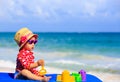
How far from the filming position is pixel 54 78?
13.8 feet

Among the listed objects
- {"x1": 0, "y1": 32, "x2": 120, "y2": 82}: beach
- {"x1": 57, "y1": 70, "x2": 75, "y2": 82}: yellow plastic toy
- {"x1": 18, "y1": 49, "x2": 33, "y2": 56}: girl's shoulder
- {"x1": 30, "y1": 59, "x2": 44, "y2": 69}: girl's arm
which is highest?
{"x1": 0, "y1": 32, "x2": 120, "y2": 82}: beach

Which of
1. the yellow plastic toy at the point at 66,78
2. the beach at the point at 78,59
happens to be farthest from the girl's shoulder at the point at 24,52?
the beach at the point at 78,59

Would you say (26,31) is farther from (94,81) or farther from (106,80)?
(106,80)

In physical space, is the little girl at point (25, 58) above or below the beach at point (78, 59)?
below

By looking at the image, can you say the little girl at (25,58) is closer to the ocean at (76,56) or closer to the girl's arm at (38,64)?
the girl's arm at (38,64)

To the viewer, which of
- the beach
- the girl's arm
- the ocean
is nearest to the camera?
the girl's arm

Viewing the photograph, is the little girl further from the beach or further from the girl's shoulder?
the beach

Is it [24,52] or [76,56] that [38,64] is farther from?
[76,56]

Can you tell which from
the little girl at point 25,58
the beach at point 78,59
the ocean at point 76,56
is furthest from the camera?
the ocean at point 76,56

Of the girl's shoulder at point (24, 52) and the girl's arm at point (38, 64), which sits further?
the girl's shoulder at point (24, 52)

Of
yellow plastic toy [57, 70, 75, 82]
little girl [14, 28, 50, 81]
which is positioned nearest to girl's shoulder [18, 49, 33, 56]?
little girl [14, 28, 50, 81]

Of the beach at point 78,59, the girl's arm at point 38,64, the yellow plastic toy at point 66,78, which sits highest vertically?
the beach at point 78,59

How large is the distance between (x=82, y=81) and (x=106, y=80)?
230 centimetres

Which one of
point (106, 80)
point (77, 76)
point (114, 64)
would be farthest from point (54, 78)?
point (114, 64)
